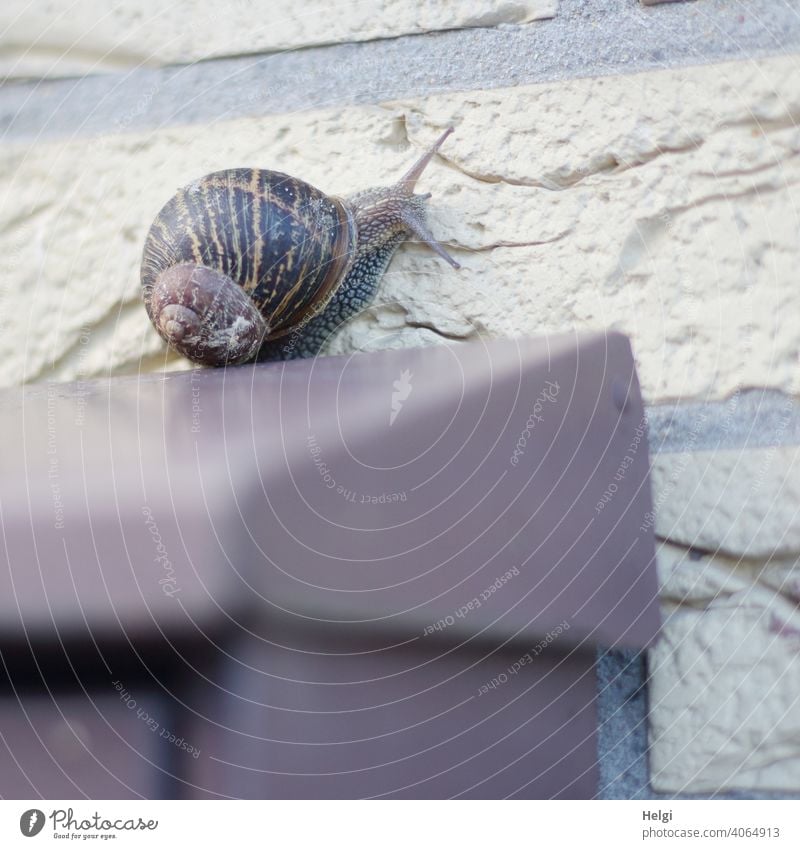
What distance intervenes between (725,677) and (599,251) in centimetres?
22

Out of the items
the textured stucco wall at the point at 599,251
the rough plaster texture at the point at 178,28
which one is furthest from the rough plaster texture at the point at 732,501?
the rough plaster texture at the point at 178,28

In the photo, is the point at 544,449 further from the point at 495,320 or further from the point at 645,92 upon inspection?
the point at 645,92

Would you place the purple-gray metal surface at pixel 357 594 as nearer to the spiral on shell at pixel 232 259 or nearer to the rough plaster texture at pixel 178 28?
the spiral on shell at pixel 232 259

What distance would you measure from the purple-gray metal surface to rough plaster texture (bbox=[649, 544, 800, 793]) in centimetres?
3

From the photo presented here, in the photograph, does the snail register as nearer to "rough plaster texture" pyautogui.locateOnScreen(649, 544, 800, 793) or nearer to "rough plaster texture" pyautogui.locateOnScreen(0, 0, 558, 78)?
"rough plaster texture" pyautogui.locateOnScreen(0, 0, 558, 78)

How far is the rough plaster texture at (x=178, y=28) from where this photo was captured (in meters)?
0.59

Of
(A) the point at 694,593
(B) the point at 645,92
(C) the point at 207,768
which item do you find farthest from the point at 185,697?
(B) the point at 645,92

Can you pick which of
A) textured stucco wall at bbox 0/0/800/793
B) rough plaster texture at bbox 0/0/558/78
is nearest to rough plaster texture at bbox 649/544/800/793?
textured stucco wall at bbox 0/0/800/793

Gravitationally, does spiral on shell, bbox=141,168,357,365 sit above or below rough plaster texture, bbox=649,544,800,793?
above

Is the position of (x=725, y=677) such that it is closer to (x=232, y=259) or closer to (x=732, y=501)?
(x=732, y=501)

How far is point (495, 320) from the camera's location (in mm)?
538

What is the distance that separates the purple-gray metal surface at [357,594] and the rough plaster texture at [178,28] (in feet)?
0.75

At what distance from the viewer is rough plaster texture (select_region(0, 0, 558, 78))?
59 cm
